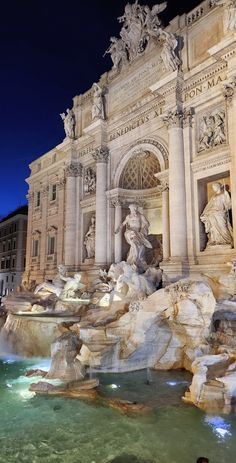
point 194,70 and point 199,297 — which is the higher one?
point 194,70

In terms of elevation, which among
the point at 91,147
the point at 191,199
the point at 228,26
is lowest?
the point at 191,199

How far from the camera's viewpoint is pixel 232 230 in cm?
1284

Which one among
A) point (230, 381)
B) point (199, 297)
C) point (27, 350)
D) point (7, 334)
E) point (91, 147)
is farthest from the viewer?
point (91, 147)

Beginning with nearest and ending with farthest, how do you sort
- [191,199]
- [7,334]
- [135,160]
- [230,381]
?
1. [230,381]
2. [7,334]
3. [191,199]
4. [135,160]

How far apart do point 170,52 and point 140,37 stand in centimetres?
343

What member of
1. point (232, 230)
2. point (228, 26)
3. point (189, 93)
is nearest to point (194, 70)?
point (189, 93)

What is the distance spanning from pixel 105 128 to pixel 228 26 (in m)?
8.08

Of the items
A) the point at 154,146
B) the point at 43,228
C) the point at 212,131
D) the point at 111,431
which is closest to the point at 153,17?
the point at 154,146

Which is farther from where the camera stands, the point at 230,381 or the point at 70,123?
the point at 70,123

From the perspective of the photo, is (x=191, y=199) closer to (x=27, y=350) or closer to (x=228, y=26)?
(x=228, y=26)

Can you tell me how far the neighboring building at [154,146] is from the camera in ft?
44.1

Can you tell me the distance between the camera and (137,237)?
50.9ft

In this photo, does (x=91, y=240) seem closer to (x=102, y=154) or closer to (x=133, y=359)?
(x=102, y=154)

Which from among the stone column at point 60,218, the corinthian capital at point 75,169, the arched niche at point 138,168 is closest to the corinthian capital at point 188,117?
the arched niche at point 138,168
